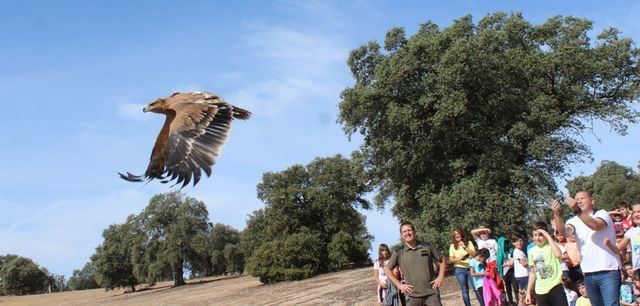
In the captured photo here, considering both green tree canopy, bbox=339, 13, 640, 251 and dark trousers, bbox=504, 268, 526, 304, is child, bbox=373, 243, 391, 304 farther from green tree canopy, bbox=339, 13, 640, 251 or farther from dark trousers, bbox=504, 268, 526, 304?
green tree canopy, bbox=339, 13, 640, 251

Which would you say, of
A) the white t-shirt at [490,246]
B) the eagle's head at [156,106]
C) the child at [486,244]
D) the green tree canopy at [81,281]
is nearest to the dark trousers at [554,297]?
the child at [486,244]

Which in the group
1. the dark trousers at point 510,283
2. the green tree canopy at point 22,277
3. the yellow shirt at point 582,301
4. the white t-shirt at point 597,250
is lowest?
the yellow shirt at point 582,301

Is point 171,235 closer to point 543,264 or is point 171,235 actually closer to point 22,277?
point 22,277

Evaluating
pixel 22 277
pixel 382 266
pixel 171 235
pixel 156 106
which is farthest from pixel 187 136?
pixel 22 277

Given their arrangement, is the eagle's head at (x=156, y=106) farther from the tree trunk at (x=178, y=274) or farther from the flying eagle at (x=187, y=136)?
the tree trunk at (x=178, y=274)

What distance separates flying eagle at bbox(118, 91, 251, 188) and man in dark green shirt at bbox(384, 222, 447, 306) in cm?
355

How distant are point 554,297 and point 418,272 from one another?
5.89 ft

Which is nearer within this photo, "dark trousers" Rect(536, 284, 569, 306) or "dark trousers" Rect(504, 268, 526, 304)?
"dark trousers" Rect(536, 284, 569, 306)

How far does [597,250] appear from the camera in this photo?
20.6ft

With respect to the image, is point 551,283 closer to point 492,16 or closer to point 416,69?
point 416,69

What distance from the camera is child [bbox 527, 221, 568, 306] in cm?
775

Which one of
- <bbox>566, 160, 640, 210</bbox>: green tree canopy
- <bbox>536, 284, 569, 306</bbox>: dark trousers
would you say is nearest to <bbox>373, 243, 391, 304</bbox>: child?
<bbox>536, 284, 569, 306</bbox>: dark trousers

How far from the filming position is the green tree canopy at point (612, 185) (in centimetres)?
6091

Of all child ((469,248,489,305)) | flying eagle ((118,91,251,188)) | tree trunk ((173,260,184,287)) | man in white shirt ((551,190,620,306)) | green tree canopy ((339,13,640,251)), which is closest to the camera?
flying eagle ((118,91,251,188))
